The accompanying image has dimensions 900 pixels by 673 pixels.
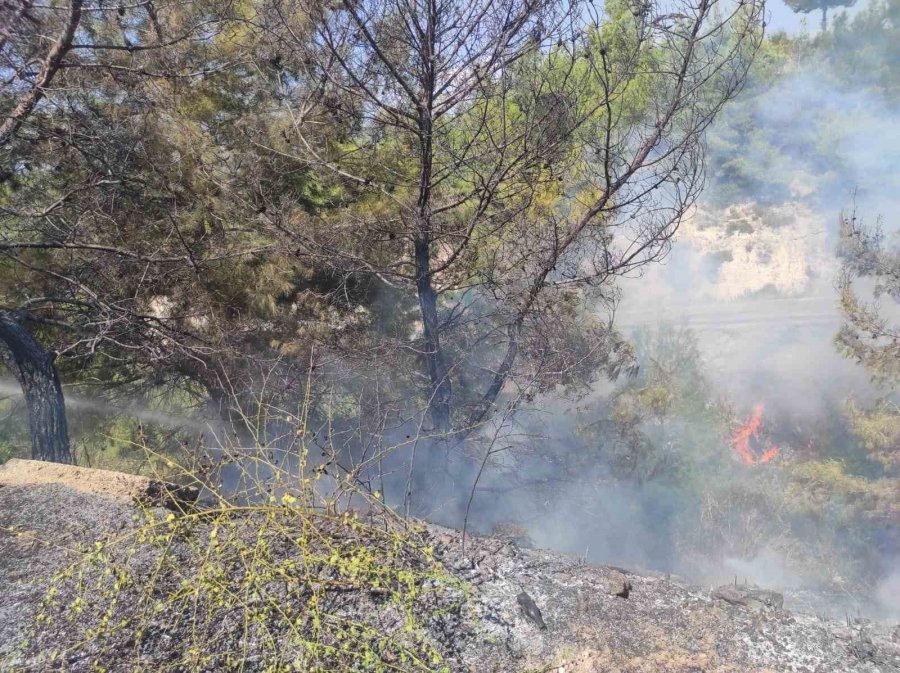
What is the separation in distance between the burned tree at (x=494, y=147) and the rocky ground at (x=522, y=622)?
3443 mm

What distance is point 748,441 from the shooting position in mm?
21141

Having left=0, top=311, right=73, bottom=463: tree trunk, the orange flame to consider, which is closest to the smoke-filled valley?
left=0, top=311, right=73, bottom=463: tree trunk

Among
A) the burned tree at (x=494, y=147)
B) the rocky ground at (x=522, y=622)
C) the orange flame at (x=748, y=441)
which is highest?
the burned tree at (x=494, y=147)

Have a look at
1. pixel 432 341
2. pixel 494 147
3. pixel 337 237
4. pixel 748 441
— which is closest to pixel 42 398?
pixel 337 237

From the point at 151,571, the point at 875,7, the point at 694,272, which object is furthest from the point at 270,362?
the point at 875,7

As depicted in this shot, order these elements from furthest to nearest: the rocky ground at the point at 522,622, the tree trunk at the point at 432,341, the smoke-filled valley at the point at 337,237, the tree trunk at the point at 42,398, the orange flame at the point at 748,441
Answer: the orange flame at the point at 748,441
the tree trunk at the point at 432,341
the tree trunk at the point at 42,398
the smoke-filled valley at the point at 337,237
the rocky ground at the point at 522,622

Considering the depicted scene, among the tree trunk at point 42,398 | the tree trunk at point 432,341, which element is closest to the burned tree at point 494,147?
the tree trunk at point 432,341

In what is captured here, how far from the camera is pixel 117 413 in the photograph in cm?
941

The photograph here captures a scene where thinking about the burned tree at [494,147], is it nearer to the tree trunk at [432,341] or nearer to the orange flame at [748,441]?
the tree trunk at [432,341]

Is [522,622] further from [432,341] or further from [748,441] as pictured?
[748,441]

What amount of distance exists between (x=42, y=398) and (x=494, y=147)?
5.33m

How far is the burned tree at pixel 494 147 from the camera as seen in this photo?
621 centimetres

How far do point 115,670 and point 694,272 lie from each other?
30.4m

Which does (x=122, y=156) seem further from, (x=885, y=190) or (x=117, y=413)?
(x=885, y=190)
